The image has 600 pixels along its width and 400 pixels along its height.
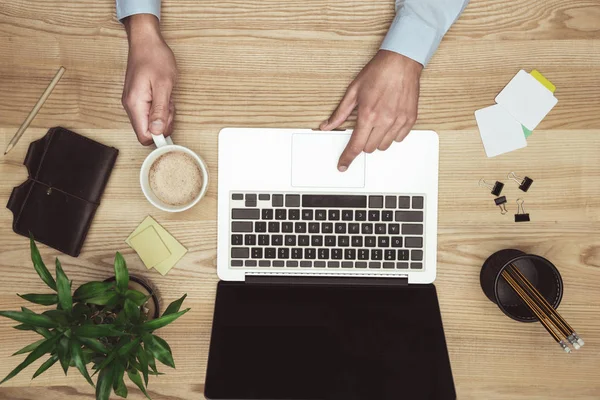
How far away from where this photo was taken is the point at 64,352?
690mm

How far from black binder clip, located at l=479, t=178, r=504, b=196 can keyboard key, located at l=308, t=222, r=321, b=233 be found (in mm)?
343

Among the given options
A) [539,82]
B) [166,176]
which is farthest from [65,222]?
[539,82]

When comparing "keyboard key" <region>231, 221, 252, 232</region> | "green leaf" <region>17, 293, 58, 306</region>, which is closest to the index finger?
"keyboard key" <region>231, 221, 252, 232</region>

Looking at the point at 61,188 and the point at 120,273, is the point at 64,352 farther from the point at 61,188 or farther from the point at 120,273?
the point at 61,188

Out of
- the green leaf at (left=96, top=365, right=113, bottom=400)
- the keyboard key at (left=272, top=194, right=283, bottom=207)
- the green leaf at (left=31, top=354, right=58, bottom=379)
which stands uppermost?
the keyboard key at (left=272, top=194, right=283, bottom=207)

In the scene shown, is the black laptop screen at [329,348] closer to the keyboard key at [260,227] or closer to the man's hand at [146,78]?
the keyboard key at [260,227]

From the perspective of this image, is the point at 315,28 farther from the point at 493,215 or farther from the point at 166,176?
the point at 493,215

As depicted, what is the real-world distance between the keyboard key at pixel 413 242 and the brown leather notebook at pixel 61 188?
61 centimetres

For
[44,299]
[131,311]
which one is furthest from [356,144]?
[44,299]

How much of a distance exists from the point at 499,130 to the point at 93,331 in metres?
0.82

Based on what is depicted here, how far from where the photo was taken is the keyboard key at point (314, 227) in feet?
2.93

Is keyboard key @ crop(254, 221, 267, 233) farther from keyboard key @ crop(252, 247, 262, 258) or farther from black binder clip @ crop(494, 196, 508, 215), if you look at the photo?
black binder clip @ crop(494, 196, 508, 215)

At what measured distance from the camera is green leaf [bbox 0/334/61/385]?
2.20 ft

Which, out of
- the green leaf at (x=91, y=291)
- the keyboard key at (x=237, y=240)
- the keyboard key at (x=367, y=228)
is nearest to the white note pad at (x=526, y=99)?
the keyboard key at (x=367, y=228)
